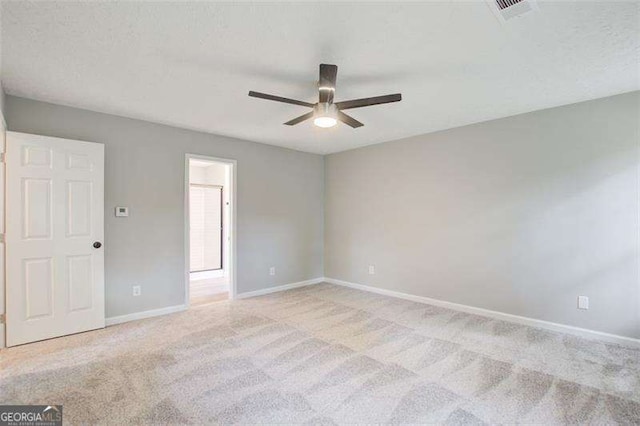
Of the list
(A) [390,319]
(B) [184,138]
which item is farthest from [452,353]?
(B) [184,138]

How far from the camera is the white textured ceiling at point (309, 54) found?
1.81 m

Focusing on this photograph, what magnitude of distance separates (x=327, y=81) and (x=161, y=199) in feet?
9.25

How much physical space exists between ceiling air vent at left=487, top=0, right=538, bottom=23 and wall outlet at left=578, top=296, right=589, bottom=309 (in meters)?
2.96

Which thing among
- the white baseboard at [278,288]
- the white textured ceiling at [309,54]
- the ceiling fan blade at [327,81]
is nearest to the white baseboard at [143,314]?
the white baseboard at [278,288]

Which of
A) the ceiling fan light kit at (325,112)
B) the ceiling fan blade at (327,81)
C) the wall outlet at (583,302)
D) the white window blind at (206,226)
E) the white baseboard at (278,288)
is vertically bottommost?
the white baseboard at (278,288)

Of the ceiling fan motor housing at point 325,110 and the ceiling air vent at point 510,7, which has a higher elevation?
the ceiling air vent at point 510,7

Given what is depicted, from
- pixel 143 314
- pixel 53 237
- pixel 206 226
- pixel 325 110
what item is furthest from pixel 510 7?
pixel 206 226

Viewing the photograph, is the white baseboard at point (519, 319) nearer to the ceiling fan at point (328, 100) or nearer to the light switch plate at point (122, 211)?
the ceiling fan at point (328, 100)

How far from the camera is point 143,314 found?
376cm

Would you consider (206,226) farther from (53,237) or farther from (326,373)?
(326,373)

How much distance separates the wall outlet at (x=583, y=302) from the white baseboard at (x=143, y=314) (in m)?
4.72

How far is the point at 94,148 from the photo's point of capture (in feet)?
10.9

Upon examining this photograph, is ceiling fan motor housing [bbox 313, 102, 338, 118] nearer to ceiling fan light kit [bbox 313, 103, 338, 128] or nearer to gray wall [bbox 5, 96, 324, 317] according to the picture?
ceiling fan light kit [bbox 313, 103, 338, 128]

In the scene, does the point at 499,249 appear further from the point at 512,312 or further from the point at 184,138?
the point at 184,138
